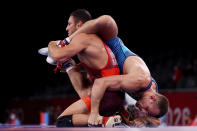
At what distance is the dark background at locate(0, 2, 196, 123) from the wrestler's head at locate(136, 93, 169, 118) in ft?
25.6

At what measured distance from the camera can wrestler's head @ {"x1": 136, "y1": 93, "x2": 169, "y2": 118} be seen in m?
2.79

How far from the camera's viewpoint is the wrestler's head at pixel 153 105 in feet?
9.15

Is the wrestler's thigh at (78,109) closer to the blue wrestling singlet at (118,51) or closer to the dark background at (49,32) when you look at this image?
the blue wrestling singlet at (118,51)

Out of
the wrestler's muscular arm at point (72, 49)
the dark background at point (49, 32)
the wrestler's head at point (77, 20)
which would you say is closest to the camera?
the wrestler's muscular arm at point (72, 49)

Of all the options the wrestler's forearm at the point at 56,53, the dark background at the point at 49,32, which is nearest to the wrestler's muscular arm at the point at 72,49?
the wrestler's forearm at the point at 56,53

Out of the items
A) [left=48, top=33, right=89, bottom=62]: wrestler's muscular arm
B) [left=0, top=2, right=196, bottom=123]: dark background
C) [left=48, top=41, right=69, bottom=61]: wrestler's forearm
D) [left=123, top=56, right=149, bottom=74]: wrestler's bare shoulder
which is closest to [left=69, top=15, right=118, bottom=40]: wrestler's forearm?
[left=48, top=33, right=89, bottom=62]: wrestler's muscular arm

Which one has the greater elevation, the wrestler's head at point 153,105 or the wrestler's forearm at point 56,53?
the wrestler's forearm at point 56,53

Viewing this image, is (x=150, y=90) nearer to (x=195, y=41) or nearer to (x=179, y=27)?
(x=195, y=41)

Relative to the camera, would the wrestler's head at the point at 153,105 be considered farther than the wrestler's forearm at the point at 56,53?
Yes

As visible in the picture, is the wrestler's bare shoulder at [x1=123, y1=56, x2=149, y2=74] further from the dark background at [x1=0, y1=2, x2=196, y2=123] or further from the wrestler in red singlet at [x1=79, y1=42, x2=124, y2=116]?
the dark background at [x1=0, y1=2, x2=196, y2=123]

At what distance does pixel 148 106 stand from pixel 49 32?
10.1 m

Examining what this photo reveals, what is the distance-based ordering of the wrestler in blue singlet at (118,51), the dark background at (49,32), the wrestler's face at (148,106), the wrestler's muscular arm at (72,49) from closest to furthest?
the wrestler's muscular arm at (72,49) < the wrestler's face at (148,106) < the wrestler in blue singlet at (118,51) < the dark background at (49,32)

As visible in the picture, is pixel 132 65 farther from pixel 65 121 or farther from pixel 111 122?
pixel 65 121

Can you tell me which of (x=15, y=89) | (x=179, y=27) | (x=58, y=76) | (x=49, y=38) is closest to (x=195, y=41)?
(x=179, y=27)
